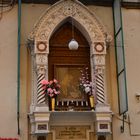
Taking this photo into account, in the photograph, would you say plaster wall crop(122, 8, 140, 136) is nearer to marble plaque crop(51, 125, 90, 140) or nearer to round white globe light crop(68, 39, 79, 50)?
marble plaque crop(51, 125, 90, 140)

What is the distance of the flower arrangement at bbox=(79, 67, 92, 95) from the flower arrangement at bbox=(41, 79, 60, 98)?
1.99 feet

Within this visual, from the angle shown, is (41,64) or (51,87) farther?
(41,64)

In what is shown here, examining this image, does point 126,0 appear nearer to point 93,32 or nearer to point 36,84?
point 93,32

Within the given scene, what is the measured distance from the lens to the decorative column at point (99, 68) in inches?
426

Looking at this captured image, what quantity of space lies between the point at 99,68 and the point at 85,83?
0.48m

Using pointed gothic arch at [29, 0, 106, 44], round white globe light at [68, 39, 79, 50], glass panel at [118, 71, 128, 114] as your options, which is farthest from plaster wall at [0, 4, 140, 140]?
round white globe light at [68, 39, 79, 50]

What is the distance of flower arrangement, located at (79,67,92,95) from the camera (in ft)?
35.7

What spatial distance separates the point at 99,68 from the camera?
1104 centimetres

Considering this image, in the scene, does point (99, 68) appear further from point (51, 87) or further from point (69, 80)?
point (51, 87)

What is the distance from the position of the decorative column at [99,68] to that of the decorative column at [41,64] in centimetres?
116

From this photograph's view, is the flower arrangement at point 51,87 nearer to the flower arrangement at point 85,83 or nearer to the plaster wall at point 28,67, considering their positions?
the plaster wall at point 28,67

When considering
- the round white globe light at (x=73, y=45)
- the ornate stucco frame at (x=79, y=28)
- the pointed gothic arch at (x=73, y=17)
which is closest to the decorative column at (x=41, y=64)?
the ornate stucco frame at (x=79, y=28)

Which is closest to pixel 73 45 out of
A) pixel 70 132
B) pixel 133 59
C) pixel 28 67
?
pixel 28 67

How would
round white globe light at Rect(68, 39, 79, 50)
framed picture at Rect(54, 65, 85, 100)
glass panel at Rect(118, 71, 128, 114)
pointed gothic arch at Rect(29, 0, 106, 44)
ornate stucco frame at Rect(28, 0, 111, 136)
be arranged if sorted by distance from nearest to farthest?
1. round white globe light at Rect(68, 39, 79, 50)
2. glass panel at Rect(118, 71, 128, 114)
3. ornate stucco frame at Rect(28, 0, 111, 136)
4. framed picture at Rect(54, 65, 85, 100)
5. pointed gothic arch at Rect(29, 0, 106, 44)
